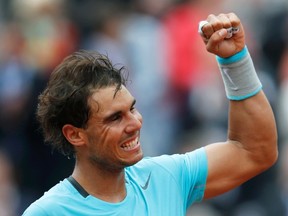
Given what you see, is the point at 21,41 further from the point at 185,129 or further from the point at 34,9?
the point at 185,129

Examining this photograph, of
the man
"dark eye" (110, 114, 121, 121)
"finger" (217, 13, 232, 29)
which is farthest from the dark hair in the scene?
"finger" (217, 13, 232, 29)

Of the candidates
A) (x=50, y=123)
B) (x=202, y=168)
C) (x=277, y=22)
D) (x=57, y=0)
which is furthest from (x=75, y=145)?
(x=57, y=0)

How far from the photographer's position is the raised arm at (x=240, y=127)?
541 centimetres

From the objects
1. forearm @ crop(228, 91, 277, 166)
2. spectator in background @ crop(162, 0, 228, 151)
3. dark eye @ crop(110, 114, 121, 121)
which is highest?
dark eye @ crop(110, 114, 121, 121)

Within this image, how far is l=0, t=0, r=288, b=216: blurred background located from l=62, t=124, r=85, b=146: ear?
15.3ft

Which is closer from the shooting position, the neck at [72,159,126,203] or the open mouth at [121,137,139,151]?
the open mouth at [121,137,139,151]

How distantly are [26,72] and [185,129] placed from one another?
1795 millimetres

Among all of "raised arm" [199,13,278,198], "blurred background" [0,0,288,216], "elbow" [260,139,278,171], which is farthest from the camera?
"blurred background" [0,0,288,216]

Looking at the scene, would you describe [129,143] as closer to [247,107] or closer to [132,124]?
[132,124]

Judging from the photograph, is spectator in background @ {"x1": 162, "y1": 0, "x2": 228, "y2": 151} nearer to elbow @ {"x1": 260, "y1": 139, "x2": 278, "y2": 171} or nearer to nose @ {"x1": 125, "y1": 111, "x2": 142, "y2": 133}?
elbow @ {"x1": 260, "y1": 139, "x2": 278, "y2": 171}

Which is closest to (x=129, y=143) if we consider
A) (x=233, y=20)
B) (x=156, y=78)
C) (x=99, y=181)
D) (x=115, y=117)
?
(x=115, y=117)

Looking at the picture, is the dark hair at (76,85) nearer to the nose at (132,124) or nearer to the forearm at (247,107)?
the nose at (132,124)

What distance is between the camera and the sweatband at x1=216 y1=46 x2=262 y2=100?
17.8 ft

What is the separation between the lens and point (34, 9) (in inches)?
463
